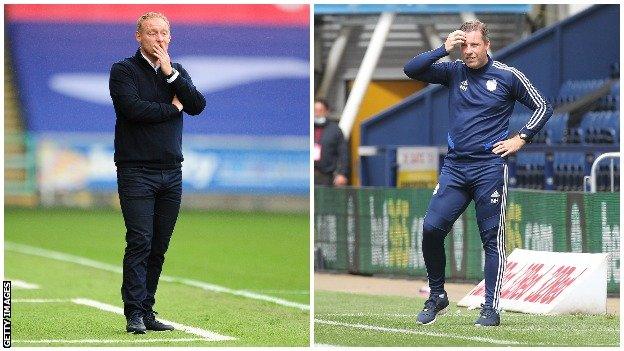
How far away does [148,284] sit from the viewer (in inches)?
358

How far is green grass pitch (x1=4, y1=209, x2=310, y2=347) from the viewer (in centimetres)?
932

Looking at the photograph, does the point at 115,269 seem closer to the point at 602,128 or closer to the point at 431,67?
the point at 602,128

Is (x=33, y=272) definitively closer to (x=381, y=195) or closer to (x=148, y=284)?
(x=381, y=195)

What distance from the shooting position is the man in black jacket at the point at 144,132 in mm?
8633

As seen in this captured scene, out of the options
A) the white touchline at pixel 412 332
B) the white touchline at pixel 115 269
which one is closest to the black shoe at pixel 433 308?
the white touchline at pixel 412 332

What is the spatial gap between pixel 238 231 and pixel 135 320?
1530cm

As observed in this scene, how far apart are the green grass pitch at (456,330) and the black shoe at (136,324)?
96 cm

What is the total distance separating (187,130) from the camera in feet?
90.7

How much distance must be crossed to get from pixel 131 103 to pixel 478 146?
2.03 metres

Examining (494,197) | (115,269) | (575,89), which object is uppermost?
(575,89)

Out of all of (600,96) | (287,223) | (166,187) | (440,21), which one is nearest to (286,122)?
(287,223)

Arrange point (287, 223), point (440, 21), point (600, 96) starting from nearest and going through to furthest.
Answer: point (600, 96) < point (440, 21) < point (287, 223)

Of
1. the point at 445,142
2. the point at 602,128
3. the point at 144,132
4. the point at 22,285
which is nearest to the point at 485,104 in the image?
the point at 144,132

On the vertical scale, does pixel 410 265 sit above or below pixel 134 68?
below
